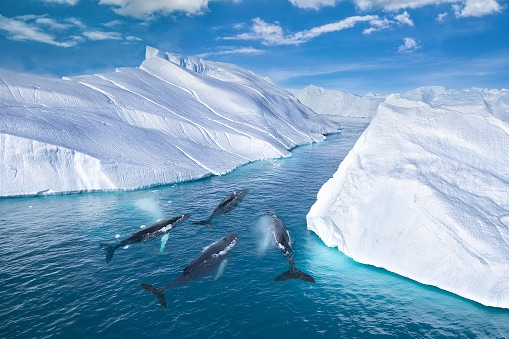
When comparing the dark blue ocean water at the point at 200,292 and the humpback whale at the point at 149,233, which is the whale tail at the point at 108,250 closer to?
the humpback whale at the point at 149,233

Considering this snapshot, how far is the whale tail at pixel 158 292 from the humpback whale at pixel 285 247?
183 inches

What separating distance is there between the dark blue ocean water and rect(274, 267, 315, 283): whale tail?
32 cm

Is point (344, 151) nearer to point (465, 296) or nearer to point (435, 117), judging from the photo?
point (435, 117)

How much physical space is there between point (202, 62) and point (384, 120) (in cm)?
8353

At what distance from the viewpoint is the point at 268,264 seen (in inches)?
599

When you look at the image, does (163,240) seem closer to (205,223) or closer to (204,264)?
(205,223)

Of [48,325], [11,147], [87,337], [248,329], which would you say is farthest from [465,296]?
[11,147]

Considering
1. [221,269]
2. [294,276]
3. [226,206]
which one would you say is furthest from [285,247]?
[226,206]

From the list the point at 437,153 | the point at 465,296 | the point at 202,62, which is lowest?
the point at 465,296

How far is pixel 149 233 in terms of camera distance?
1798 cm

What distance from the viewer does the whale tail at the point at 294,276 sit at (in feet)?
45.2

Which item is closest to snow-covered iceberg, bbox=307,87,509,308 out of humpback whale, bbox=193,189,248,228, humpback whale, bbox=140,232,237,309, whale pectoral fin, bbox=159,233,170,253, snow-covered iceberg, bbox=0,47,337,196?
humpback whale, bbox=140,232,237,309

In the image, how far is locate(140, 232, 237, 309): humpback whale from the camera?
12914 mm

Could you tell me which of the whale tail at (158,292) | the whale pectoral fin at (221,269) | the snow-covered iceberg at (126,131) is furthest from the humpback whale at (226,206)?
the snow-covered iceberg at (126,131)
